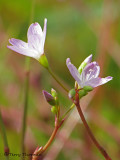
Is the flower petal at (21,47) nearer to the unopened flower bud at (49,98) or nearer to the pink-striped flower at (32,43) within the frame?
the pink-striped flower at (32,43)

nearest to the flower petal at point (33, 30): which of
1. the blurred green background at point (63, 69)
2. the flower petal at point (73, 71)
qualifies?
the flower petal at point (73, 71)

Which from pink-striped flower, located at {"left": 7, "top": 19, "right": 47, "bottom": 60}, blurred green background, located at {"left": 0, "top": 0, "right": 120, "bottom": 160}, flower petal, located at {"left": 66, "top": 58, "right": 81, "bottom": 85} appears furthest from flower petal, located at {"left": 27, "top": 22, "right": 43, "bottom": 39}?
blurred green background, located at {"left": 0, "top": 0, "right": 120, "bottom": 160}

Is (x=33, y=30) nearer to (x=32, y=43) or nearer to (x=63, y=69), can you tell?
(x=32, y=43)

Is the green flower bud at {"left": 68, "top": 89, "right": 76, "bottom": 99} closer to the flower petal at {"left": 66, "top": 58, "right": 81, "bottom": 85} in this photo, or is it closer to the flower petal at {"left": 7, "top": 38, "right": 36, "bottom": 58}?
the flower petal at {"left": 66, "top": 58, "right": 81, "bottom": 85}

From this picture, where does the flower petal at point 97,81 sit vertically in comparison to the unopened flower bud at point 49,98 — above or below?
below

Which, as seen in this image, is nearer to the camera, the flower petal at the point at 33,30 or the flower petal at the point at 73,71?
the flower petal at the point at 73,71

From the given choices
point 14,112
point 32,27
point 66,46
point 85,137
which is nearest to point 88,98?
point 85,137

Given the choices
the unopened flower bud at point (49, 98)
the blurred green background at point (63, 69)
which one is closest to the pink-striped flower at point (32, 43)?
the unopened flower bud at point (49, 98)

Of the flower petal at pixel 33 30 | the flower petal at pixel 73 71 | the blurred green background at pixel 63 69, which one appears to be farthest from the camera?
the blurred green background at pixel 63 69

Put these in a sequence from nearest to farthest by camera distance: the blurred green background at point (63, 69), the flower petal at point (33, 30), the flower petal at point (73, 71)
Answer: the flower petal at point (73, 71), the flower petal at point (33, 30), the blurred green background at point (63, 69)

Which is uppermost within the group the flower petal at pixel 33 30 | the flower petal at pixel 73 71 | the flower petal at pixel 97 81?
the flower petal at pixel 33 30
